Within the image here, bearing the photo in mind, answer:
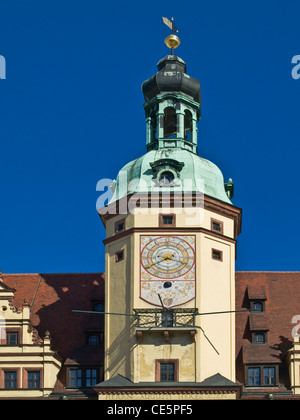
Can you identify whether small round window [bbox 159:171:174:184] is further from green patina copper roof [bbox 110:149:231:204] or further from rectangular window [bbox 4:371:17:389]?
rectangular window [bbox 4:371:17:389]

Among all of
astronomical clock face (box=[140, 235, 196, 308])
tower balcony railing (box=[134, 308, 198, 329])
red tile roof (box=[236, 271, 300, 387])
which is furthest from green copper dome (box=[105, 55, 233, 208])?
tower balcony railing (box=[134, 308, 198, 329])

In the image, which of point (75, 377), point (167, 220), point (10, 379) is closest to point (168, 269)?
point (167, 220)

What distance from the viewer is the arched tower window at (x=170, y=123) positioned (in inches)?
2173

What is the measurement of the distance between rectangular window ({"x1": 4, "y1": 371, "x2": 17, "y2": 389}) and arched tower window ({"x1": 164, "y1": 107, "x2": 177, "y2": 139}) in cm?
1137

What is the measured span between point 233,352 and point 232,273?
285 cm

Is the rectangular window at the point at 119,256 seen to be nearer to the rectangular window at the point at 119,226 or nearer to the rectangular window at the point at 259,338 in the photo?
the rectangular window at the point at 119,226

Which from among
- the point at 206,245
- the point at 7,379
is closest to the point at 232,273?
the point at 206,245

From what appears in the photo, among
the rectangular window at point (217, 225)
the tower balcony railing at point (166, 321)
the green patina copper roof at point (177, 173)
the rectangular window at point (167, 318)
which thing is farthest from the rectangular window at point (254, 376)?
the green patina copper roof at point (177, 173)

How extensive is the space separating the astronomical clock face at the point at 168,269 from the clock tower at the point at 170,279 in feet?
0.11

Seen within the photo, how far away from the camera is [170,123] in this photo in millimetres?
55438

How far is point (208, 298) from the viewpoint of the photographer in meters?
49.4

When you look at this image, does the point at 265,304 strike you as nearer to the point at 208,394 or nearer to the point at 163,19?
the point at 208,394
